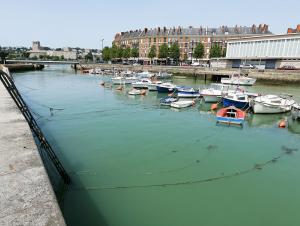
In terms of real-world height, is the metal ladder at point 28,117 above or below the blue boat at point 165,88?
above

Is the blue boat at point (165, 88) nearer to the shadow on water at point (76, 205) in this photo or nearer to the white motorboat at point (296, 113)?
the white motorboat at point (296, 113)

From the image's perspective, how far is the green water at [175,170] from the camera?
29.3 ft

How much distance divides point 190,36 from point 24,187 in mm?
106393

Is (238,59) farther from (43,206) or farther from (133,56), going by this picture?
(43,206)

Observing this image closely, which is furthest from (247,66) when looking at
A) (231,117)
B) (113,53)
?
(113,53)

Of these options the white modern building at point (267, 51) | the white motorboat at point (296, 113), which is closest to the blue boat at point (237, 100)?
the white motorboat at point (296, 113)

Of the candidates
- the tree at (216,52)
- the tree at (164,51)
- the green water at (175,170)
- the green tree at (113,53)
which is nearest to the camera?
the green water at (175,170)

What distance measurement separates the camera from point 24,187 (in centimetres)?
529

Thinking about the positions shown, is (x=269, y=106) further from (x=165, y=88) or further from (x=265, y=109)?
(x=165, y=88)

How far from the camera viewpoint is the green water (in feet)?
29.3

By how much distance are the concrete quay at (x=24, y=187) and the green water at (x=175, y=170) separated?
3022 millimetres

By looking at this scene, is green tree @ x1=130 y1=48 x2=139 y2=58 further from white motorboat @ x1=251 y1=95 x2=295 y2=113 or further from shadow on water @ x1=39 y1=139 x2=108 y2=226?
shadow on water @ x1=39 y1=139 x2=108 y2=226

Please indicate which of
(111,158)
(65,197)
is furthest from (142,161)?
(65,197)

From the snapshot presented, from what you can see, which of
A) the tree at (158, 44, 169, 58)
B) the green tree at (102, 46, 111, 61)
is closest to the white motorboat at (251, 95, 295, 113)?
the tree at (158, 44, 169, 58)
